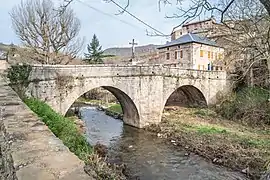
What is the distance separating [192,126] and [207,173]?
643 cm

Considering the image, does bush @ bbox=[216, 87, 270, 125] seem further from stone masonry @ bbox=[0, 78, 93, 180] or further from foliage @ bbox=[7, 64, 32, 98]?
stone masonry @ bbox=[0, 78, 93, 180]

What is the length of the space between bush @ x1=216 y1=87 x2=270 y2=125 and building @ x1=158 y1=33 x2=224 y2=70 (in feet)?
23.9

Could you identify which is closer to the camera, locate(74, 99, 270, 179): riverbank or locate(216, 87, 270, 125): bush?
locate(74, 99, 270, 179): riverbank

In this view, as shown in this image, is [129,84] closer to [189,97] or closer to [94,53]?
[189,97]

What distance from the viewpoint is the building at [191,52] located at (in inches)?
1073

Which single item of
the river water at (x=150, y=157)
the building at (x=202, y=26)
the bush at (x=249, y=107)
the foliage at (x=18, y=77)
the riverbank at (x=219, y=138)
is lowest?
the river water at (x=150, y=157)

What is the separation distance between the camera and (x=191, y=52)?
1078 inches

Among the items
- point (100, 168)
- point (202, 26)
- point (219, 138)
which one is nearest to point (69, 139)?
point (100, 168)

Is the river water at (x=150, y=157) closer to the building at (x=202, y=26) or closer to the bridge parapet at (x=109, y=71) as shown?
the bridge parapet at (x=109, y=71)

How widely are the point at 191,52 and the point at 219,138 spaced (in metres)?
15.2

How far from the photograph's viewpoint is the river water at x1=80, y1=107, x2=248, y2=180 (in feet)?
32.7

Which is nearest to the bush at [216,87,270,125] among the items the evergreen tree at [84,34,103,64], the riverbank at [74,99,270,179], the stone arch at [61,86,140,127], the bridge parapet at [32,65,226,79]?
the riverbank at [74,99,270,179]

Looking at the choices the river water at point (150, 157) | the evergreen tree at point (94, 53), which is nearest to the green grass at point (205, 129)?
the river water at point (150, 157)

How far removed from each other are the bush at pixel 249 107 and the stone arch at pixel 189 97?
2.23m
